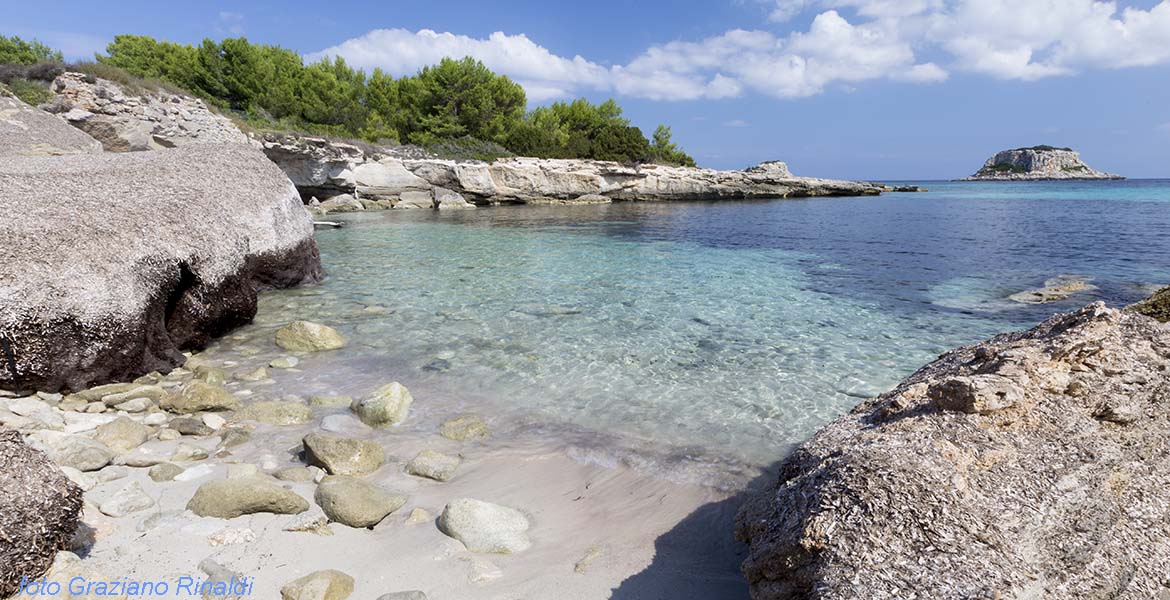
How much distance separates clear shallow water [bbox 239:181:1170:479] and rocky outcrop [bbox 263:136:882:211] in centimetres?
1546

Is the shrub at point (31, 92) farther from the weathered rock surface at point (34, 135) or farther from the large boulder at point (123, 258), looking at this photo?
the large boulder at point (123, 258)

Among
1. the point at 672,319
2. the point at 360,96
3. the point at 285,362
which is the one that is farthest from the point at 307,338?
the point at 360,96

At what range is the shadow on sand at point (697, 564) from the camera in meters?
2.98

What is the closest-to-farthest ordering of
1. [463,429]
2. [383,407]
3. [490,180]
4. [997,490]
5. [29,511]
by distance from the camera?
[997,490]
[29,511]
[463,429]
[383,407]
[490,180]

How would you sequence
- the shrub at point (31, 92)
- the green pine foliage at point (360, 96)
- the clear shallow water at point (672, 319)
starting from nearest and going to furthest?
the clear shallow water at point (672, 319)
the shrub at point (31, 92)
the green pine foliage at point (360, 96)

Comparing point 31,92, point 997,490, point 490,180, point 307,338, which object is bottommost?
Result: point 307,338

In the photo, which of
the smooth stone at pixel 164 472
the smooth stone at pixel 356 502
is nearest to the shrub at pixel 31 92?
the smooth stone at pixel 164 472

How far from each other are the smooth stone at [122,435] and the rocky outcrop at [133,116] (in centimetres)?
1566

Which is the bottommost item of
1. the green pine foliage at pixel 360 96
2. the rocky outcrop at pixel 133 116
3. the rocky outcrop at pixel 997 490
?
the rocky outcrop at pixel 997 490

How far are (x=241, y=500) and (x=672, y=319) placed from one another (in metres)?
6.76

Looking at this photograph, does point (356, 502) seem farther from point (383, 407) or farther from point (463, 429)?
point (383, 407)

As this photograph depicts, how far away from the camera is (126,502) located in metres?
3.48

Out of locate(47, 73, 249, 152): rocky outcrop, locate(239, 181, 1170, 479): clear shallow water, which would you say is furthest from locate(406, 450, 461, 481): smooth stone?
locate(47, 73, 249, 152): rocky outcrop

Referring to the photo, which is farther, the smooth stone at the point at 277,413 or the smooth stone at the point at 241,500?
the smooth stone at the point at 277,413
